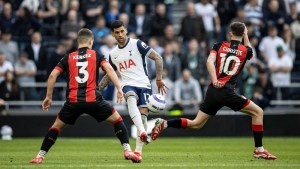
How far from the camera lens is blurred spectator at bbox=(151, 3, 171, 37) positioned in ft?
83.8

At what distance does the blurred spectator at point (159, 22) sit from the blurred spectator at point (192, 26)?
0.57 meters

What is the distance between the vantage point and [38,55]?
2422 centimetres

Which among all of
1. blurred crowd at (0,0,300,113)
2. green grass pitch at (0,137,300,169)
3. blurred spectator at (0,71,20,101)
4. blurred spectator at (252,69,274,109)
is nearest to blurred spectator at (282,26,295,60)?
blurred crowd at (0,0,300,113)

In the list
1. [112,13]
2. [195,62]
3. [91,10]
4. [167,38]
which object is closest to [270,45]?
[195,62]

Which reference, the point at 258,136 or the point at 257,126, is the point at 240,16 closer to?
the point at 257,126

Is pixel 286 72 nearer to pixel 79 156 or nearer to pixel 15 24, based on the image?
pixel 15 24

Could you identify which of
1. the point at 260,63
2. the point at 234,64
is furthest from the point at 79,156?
the point at 260,63

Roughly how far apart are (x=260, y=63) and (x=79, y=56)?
12.4 meters

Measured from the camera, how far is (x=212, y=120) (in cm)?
2317

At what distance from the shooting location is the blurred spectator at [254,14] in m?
26.3

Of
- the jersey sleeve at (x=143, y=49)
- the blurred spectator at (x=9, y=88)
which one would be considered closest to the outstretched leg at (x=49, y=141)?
the jersey sleeve at (x=143, y=49)

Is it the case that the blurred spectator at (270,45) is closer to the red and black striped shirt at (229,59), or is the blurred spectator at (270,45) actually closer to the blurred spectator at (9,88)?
the blurred spectator at (9,88)

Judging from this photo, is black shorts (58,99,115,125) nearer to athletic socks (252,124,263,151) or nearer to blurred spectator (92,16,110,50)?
athletic socks (252,124,263,151)

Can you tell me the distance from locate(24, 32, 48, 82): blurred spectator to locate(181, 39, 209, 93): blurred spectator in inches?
158
